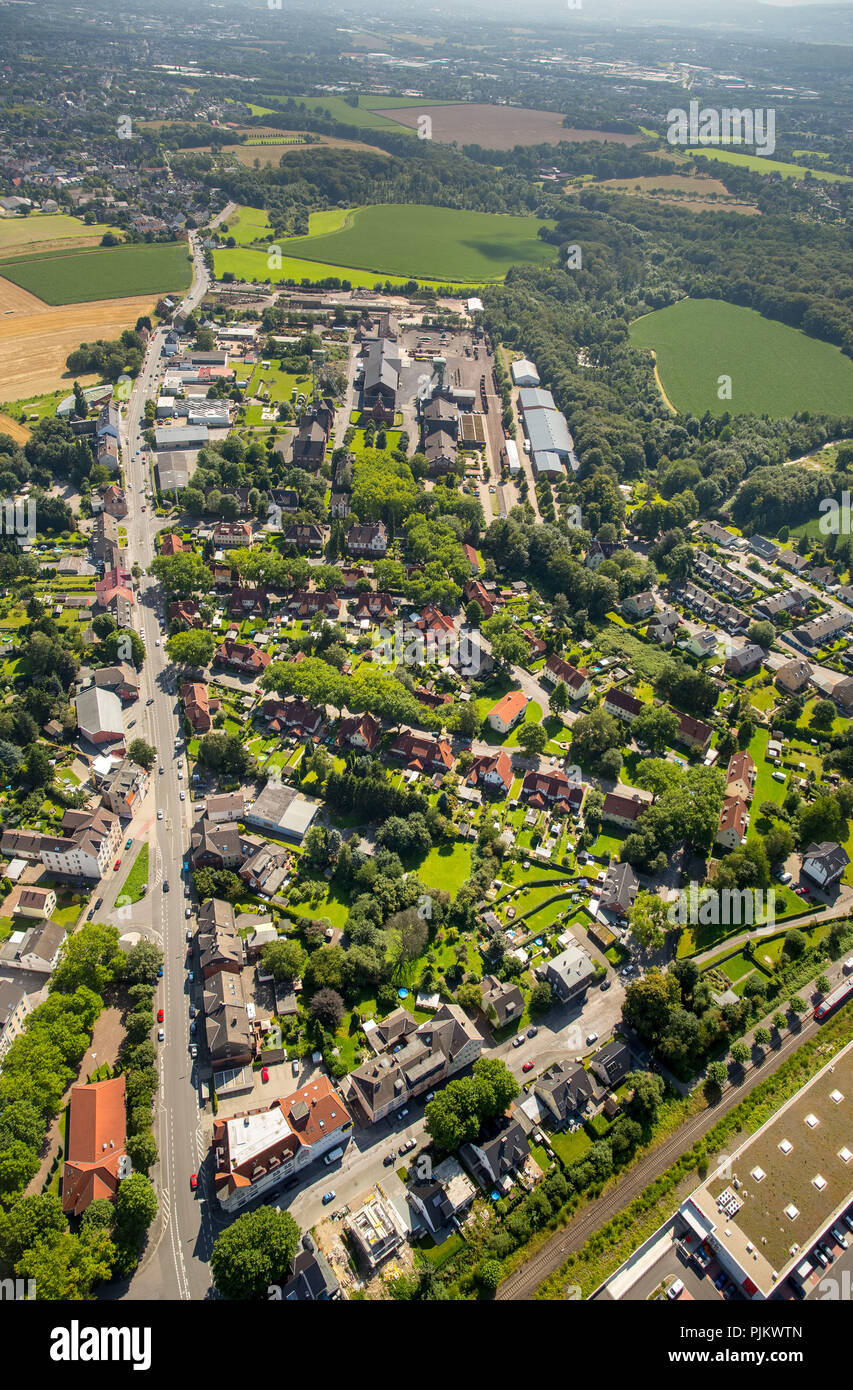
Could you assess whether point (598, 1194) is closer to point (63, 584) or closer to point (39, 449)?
point (63, 584)

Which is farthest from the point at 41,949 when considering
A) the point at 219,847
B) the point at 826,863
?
the point at 826,863

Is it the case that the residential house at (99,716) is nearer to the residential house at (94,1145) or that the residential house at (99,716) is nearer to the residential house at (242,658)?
the residential house at (242,658)

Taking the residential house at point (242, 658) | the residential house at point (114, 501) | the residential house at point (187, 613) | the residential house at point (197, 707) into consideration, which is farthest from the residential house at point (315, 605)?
the residential house at point (114, 501)

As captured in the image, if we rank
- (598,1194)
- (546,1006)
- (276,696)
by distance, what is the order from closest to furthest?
(598,1194)
(546,1006)
(276,696)

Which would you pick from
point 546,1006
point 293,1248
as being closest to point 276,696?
point 546,1006

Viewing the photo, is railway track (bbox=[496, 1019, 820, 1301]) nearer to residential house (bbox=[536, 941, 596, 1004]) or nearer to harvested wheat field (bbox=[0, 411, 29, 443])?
residential house (bbox=[536, 941, 596, 1004])

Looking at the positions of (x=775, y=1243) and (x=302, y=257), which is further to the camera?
(x=302, y=257)
